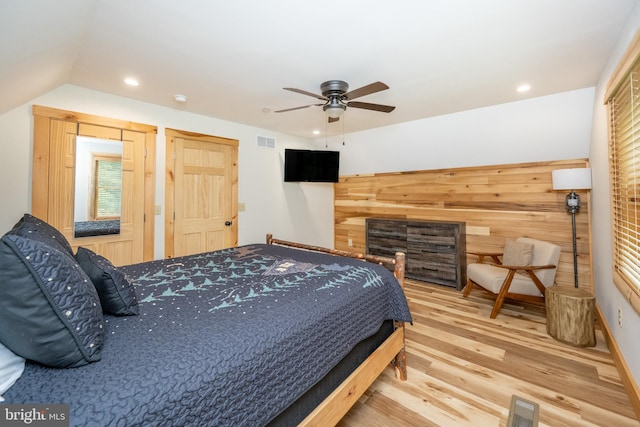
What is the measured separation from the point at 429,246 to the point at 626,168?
2.60 meters

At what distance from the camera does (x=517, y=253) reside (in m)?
3.39

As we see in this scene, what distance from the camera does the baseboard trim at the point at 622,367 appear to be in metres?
1.73

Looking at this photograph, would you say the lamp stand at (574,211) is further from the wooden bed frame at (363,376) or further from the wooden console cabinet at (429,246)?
the wooden bed frame at (363,376)

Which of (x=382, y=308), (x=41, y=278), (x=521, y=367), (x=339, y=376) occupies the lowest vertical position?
(x=521, y=367)

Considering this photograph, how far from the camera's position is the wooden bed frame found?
1382 millimetres

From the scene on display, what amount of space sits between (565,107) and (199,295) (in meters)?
4.26

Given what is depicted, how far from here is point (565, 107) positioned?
10.4ft

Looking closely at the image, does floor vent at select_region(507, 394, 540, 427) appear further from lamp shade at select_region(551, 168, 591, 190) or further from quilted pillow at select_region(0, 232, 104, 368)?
lamp shade at select_region(551, 168, 591, 190)

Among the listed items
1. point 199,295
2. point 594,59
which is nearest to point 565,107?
point 594,59

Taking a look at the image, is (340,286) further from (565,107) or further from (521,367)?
(565,107)

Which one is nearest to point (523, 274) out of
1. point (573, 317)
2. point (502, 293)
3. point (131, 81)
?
point (502, 293)

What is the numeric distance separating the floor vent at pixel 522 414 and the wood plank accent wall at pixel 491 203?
3.42 metres

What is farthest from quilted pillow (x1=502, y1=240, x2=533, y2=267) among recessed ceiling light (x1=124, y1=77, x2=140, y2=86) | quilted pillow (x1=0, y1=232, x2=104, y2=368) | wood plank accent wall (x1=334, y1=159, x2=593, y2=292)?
recessed ceiling light (x1=124, y1=77, x2=140, y2=86)

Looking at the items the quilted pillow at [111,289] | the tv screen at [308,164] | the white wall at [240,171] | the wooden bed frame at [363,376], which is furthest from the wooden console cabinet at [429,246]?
the quilted pillow at [111,289]
